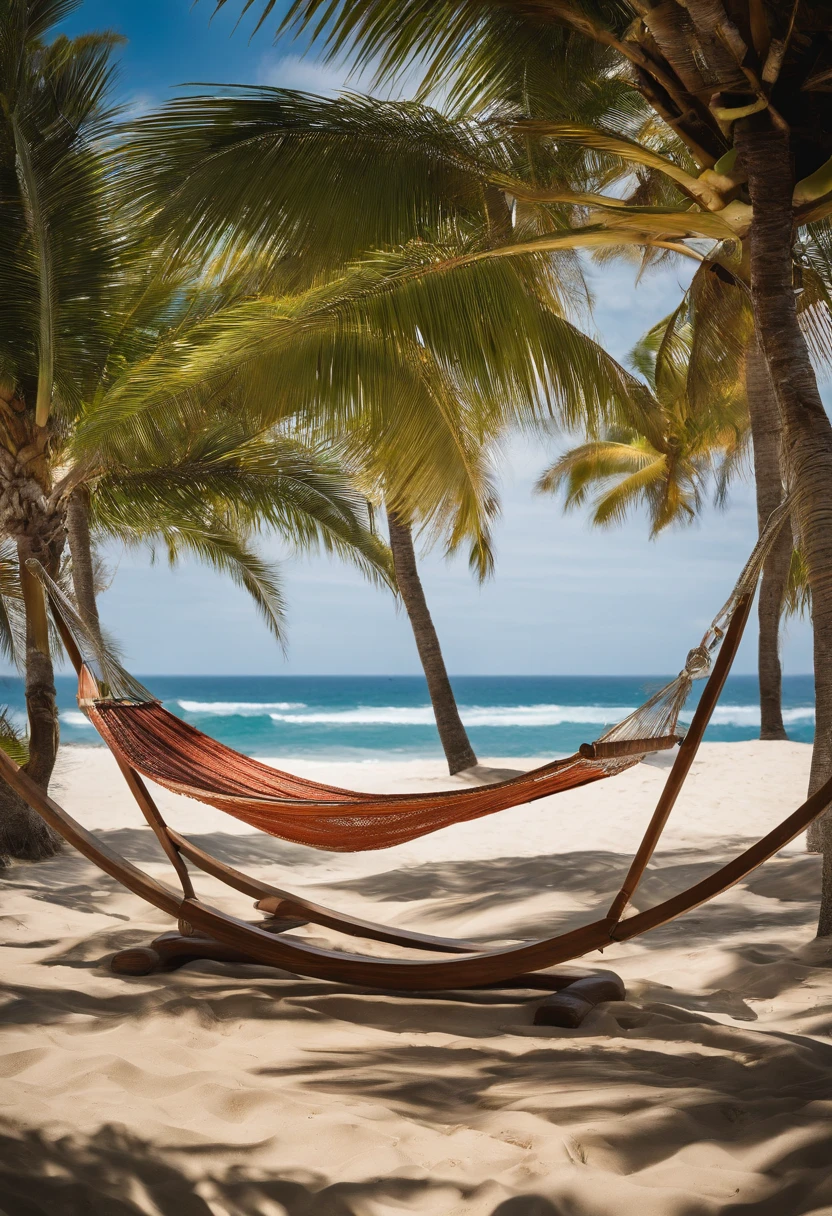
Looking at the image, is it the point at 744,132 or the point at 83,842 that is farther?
the point at 744,132

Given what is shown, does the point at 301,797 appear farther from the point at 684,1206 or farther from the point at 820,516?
the point at 820,516

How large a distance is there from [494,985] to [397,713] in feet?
79.3

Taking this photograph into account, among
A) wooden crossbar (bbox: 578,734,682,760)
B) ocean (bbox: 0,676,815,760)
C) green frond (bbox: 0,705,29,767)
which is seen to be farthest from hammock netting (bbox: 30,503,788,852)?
ocean (bbox: 0,676,815,760)

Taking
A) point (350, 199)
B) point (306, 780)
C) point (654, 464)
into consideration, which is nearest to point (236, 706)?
point (654, 464)

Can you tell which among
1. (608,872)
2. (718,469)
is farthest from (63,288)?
(718,469)

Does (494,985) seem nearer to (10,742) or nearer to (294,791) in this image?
(294,791)

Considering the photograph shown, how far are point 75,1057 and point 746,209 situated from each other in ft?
9.57

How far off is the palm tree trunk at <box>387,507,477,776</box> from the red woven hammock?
475cm

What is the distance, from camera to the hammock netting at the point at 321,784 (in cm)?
189

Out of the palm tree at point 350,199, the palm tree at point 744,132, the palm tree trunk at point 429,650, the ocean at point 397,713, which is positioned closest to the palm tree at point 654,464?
the palm tree trunk at point 429,650

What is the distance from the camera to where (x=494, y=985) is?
7.09 ft

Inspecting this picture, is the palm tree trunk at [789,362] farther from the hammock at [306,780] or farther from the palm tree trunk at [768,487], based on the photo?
the palm tree trunk at [768,487]

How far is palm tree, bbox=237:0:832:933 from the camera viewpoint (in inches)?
101

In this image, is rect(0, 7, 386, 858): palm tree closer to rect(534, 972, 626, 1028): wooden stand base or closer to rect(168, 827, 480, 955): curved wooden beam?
rect(168, 827, 480, 955): curved wooden beam
